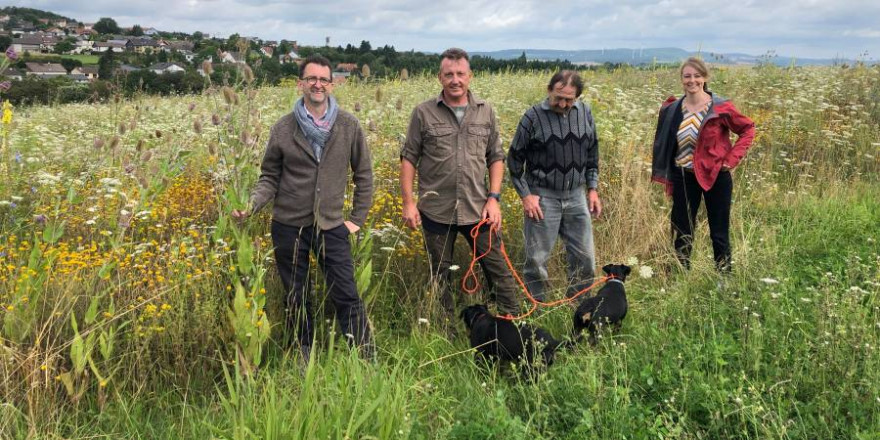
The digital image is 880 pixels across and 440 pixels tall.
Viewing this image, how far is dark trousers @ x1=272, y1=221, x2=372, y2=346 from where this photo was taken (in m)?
3.29

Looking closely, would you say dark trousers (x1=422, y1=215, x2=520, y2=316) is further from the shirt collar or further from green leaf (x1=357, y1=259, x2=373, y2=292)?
the shirt collar

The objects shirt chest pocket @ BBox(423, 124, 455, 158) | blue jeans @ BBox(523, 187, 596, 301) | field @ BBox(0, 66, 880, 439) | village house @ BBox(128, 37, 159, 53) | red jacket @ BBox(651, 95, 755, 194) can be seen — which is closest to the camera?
field @ BBox(0, 66, 880, 439)

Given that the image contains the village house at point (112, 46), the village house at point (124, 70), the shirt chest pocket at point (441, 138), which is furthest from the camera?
the village house at point (112, 46)

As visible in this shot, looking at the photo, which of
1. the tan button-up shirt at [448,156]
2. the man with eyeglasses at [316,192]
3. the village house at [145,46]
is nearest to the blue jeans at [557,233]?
the tan button-up shirt at [448,156]

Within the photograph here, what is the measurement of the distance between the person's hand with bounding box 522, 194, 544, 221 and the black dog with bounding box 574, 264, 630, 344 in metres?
0.66

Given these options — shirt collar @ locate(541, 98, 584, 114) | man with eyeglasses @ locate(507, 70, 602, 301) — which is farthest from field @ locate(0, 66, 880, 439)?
shirt collar @ locate(541, 98, 584, 114)

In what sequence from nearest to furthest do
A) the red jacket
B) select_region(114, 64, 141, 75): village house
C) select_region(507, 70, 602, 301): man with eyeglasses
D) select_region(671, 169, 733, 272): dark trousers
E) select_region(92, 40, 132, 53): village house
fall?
select_region(507, 70, 602, 301): man with eyeglasses
the red jacket
select_region(671, 169, 733, 272): dark trousers
select_region(114, 64, 141, 75): village house
select_region(92, 40, 132, 53): village house

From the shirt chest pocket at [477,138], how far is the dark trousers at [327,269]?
0.97 m

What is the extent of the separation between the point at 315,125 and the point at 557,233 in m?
1.86

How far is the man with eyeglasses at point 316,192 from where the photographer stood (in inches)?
126

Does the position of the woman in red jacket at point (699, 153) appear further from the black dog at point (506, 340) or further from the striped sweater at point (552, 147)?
the black dog at point (506, 340)

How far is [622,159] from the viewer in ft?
18.1

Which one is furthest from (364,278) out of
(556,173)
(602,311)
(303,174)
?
(556,173)

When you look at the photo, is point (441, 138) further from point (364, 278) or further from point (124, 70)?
point (124, 70)
